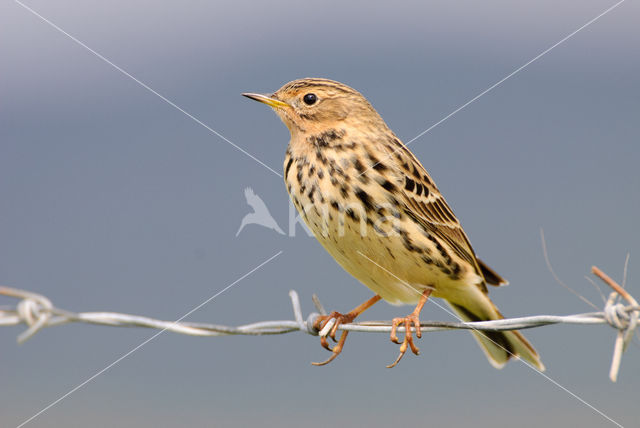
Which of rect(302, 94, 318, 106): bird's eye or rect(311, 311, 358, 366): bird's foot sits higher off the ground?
rect(302, 94, 318, 106): bird's eye

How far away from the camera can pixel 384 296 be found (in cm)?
482

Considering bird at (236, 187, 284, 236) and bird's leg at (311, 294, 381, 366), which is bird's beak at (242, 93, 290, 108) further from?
bird's leg at (311, 294, 381, 366)

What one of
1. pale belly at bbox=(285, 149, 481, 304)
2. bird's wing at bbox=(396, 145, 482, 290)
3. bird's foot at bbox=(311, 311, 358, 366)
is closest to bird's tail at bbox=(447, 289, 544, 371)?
bird's wing at bbox=(396, 145, 482, 290)

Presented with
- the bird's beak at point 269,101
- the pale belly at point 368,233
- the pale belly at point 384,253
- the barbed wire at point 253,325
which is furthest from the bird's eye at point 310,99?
the barbed wire at point 253,325

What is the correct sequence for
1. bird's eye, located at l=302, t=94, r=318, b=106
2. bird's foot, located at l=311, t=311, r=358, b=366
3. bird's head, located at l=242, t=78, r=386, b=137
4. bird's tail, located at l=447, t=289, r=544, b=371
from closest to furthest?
bird's foot, located at l=311, t=311, r=358, b=366 → bird's tail, located at l=447, t=289, r=544, b=371 → bird's head, located at l=242, t=78, r=386, b=137 → bird's eye, located at l=302, t=94, r=318, b=106

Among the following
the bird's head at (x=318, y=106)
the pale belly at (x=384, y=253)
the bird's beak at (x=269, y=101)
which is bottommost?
the pale belly at (x=384, y=253)

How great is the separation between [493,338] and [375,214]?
5.12 feet

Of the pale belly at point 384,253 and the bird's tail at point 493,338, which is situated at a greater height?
the pale belly at point 384,253

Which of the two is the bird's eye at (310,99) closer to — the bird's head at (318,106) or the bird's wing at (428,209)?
the bird's head at (318,106)

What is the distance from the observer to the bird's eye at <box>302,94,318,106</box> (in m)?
5.16

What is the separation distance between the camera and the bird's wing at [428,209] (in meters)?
4.51

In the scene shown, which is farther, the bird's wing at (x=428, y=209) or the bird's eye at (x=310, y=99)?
the bird's eye at (x=310, y=99)

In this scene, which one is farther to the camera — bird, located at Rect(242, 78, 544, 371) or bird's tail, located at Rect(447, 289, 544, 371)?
bird's tail, located at Rect(447, 289, 544, 371)

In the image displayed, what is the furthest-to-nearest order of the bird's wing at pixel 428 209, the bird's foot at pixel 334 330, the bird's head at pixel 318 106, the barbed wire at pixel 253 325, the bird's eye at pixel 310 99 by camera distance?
the bird's eye at pixel 310 99 → the bird's head at pixel 318 106 → the bird's wing at pixel 428 209 → the bird's foot at pixel 334 330 → the barbed wire at pixel 253 325
